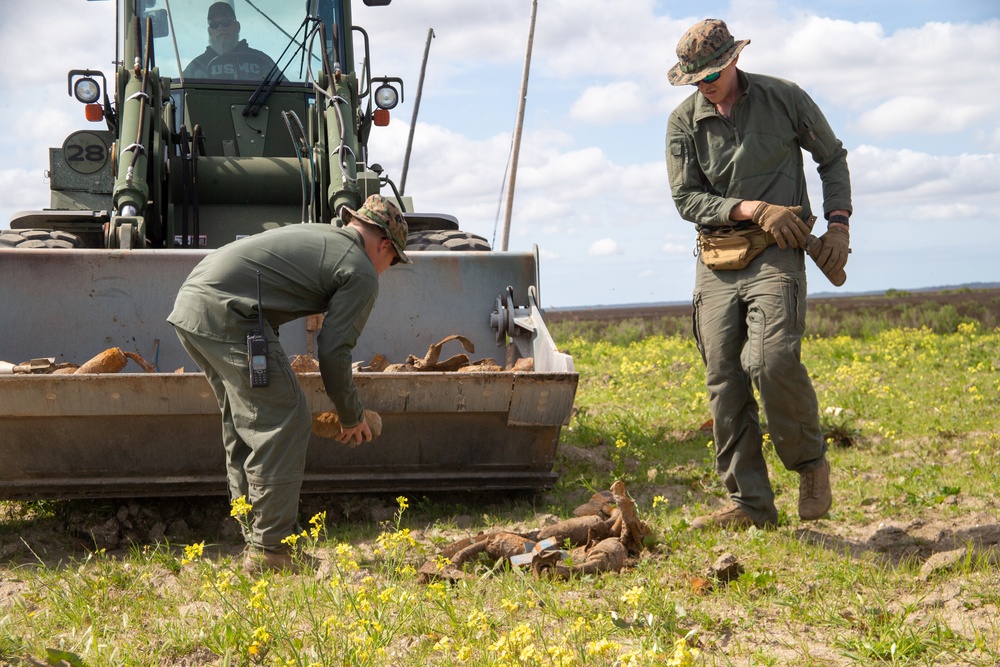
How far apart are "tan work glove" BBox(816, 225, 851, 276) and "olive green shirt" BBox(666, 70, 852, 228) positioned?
0.15 metres

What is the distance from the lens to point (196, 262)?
569cm

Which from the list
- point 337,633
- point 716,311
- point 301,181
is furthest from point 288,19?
point 337,633

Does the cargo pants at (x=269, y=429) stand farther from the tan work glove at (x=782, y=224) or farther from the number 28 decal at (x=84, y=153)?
the number 28 decal at (x=84, y=153)

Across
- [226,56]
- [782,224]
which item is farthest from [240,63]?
[782,224]

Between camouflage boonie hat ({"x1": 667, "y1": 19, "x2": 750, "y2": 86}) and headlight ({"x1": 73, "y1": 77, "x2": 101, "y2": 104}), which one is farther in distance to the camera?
headlight ({"x1": 73, "y1": 77, "x2": 101, "y2": 104})

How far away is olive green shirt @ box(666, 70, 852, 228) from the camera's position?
4.44 m

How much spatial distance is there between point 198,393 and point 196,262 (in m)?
1.29

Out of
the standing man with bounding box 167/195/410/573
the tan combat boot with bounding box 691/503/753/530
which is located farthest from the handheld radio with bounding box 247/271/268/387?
the tan combat boot with bounding box 691/503/753/530

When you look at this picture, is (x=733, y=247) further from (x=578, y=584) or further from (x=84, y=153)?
(x=84, y=153)

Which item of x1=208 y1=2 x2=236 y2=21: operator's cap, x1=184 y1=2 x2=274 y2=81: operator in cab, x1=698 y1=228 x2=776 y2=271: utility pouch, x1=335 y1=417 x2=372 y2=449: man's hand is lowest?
x1=335 y1=417 x2=372 y2=449: man's hand

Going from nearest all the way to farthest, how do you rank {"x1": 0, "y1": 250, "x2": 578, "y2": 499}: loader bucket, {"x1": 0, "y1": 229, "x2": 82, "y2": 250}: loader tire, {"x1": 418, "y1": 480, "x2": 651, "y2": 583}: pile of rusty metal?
1. {"x1": 418, "y1": 480, "x2": 651, "y2": 583}: pile of rusty metal
2. {"x1": 0, "y1": 250, "x2": 578, "y2": 499}: loader bucket
3. {"x1": 0, "y1": 229, "x2": 82, "y2": 250}: loader tire

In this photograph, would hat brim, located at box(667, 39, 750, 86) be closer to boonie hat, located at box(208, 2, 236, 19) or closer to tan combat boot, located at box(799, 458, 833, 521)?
tan combat boot, located at box(799, 458, 833, 521)

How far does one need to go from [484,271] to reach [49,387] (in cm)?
246

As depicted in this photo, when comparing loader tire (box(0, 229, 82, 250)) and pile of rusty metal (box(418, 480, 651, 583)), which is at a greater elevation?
loader tire (box(0, 229, 82, 250))
